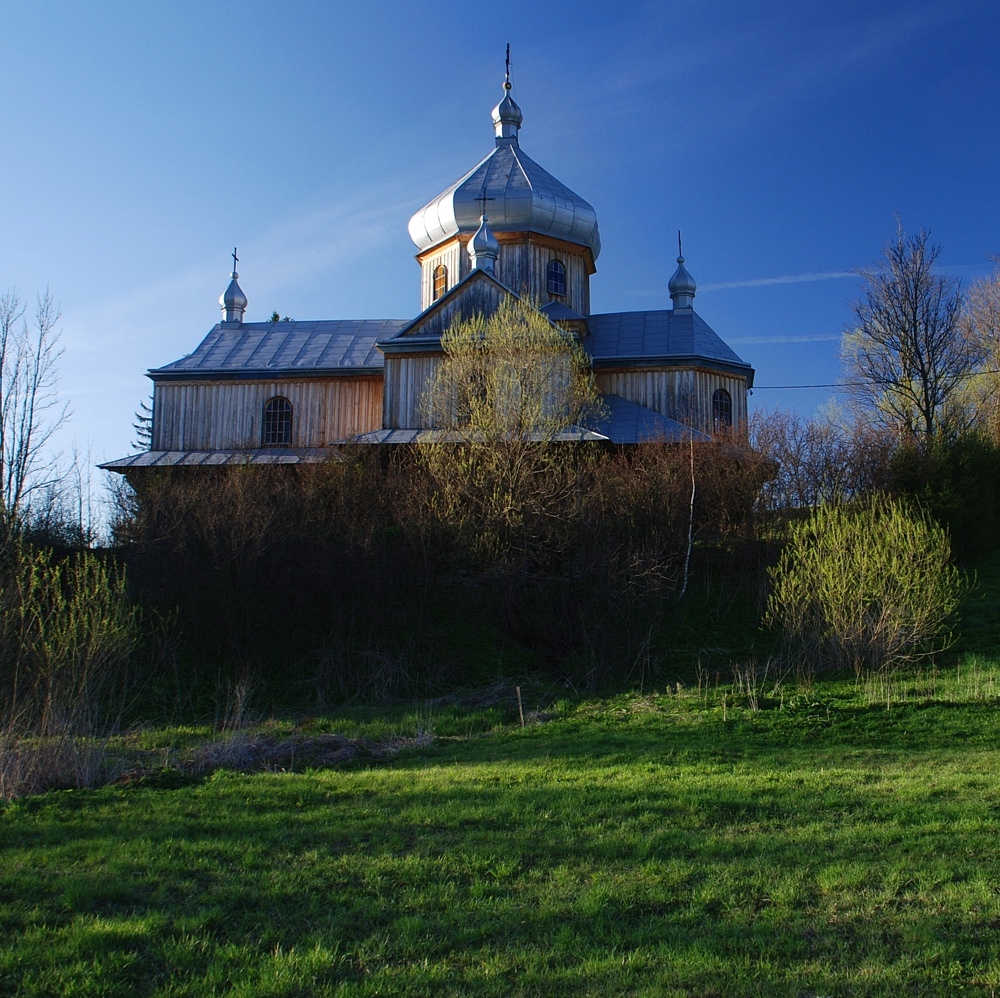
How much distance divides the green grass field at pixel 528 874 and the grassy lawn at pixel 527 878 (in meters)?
0.02

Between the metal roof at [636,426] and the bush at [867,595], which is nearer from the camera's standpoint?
the bush at [867,595]

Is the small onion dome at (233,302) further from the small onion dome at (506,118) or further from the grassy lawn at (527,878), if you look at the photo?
the grassy lawn at (527,878)

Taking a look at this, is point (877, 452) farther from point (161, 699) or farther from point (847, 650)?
point (161, 699)

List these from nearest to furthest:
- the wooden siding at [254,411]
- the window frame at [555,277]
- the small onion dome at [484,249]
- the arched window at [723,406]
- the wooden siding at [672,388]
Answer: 1. the wooden siding at [672,388]
2. the small onion dome at [484,249]
3. the arched window at [723,406]
4. the wooden siding at [254,411]
5. the window frame at [555,277]

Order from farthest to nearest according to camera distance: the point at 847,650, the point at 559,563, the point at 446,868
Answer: the point at 559,563, the point at 847,650, the point at 446,868

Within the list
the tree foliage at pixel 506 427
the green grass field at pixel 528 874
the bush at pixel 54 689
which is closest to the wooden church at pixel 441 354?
the tree foliage at pixel 506 427

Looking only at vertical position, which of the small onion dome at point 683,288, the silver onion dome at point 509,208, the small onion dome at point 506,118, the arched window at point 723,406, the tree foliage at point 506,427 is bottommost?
the tree foliage at point 506,427

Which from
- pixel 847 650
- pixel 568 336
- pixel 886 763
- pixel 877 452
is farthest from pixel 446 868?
pixel 877 452

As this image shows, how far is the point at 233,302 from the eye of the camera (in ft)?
98.7

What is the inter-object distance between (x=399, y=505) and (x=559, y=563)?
321 centimetres

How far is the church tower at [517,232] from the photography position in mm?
27828

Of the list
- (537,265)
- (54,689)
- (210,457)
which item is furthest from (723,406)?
(54,689)

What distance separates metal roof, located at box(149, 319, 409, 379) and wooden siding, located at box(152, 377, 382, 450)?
39cm

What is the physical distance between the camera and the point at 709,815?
7.29 meters
